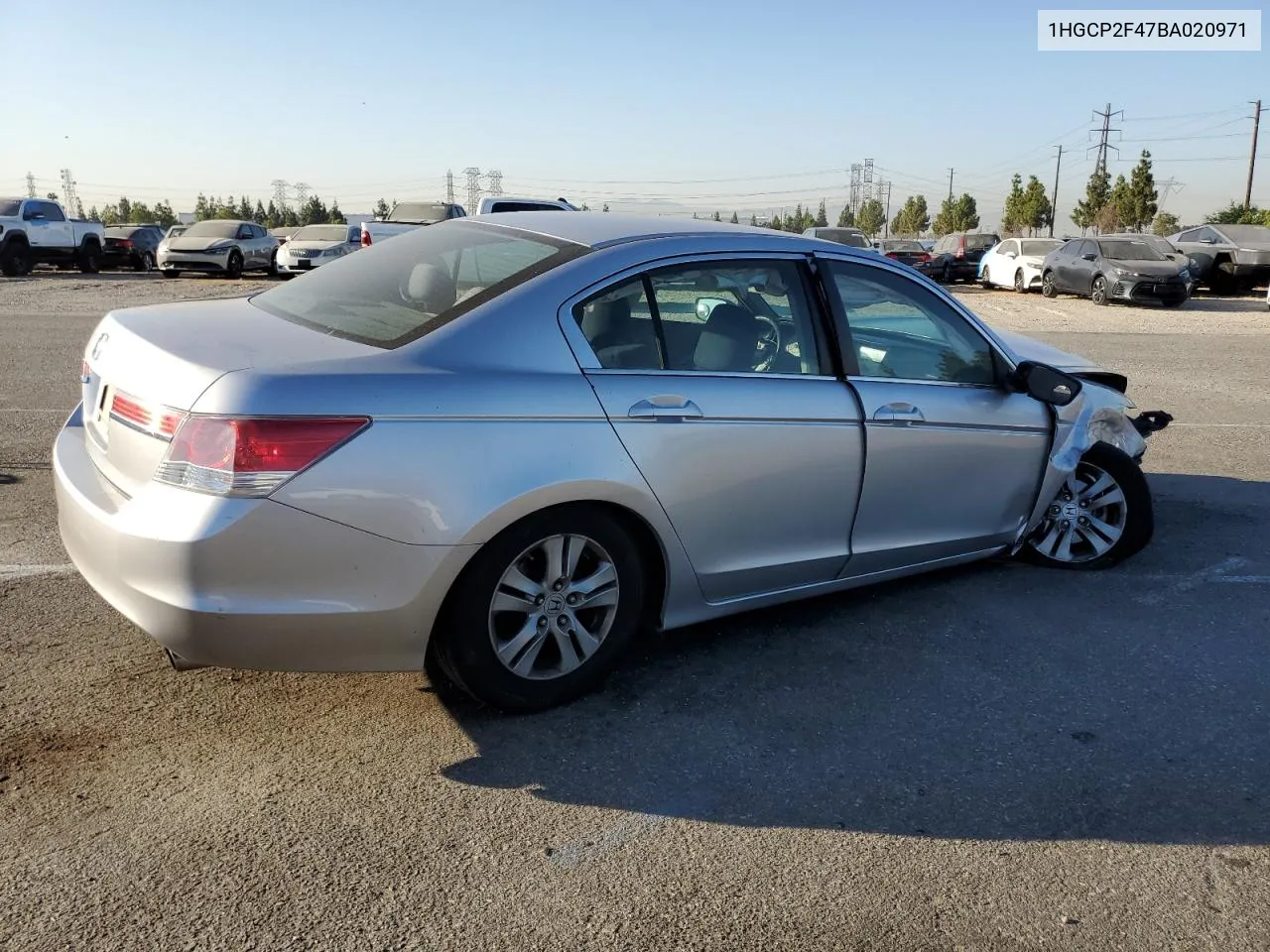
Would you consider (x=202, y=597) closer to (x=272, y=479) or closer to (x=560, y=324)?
(x=272, y=479)

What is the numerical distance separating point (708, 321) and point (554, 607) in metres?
1.21

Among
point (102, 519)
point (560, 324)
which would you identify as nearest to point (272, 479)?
point (102, 519)

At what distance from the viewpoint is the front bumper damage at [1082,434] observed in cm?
505

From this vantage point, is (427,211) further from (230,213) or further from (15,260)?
(230,213)

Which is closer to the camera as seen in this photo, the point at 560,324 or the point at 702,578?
the point at 560,324

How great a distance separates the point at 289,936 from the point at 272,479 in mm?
1169

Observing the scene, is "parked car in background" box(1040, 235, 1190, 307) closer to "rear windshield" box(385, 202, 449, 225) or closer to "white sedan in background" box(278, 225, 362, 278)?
"rear windshield" box(385, 202, 449, 225)

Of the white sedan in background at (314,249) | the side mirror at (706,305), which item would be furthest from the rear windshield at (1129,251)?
the side mirror at (706,305)

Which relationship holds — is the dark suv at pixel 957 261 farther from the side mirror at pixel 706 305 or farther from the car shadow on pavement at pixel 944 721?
the side mirror at pixel 706 305

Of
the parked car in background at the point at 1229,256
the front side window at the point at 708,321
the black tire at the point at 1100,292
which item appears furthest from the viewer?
the parked car in background at the point at 1229,256

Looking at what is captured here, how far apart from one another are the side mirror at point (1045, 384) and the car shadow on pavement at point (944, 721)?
887 millimetres

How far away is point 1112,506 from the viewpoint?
5.42m

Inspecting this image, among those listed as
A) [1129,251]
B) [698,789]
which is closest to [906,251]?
[1129,251]

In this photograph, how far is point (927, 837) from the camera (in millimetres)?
3098
